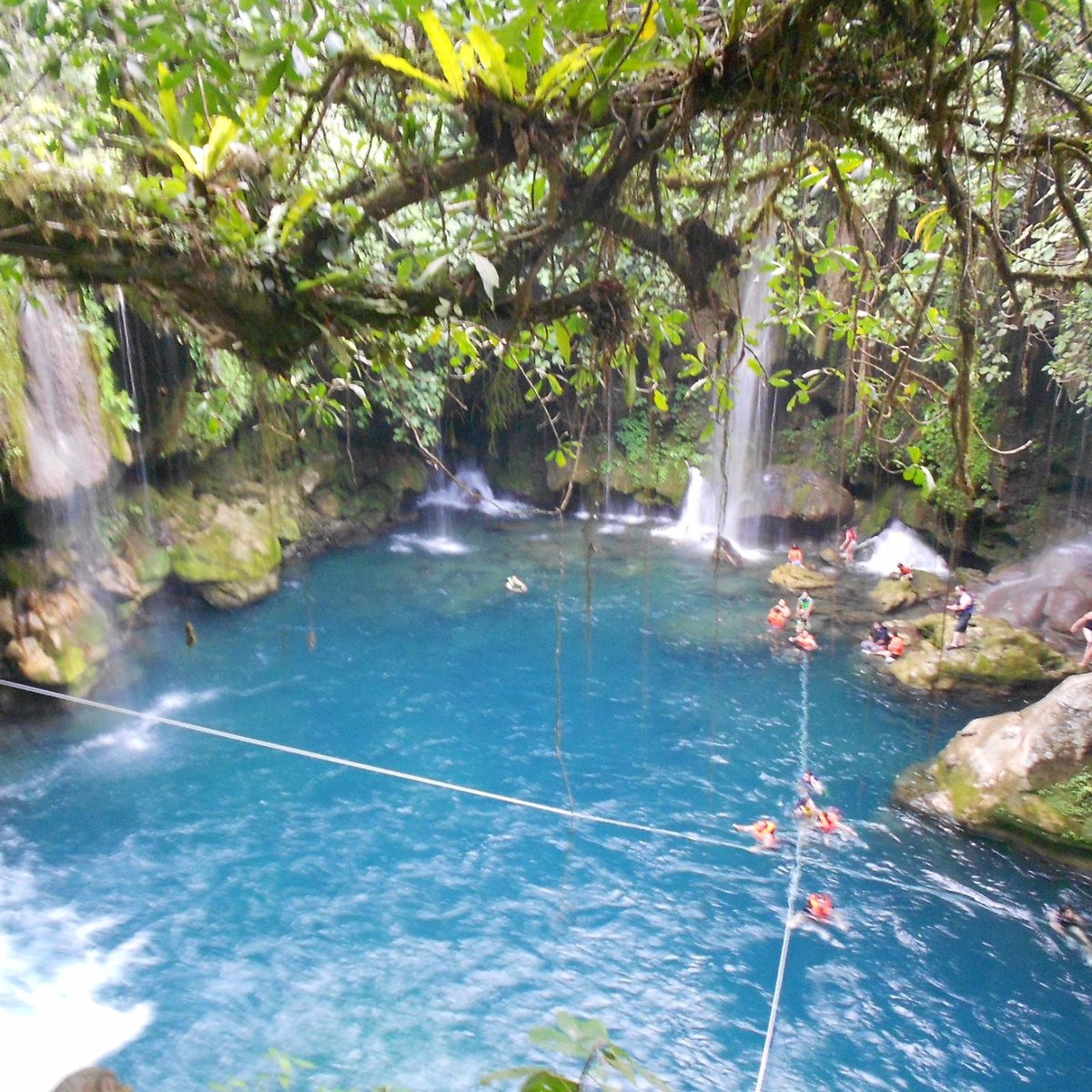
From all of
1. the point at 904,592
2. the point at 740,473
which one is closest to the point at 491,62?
the point at 904,592

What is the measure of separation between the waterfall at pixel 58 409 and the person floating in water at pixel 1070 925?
9623 mm

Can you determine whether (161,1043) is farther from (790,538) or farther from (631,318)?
(790,538)

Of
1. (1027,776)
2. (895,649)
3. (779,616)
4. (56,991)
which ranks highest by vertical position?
(779,616)

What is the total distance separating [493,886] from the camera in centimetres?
636

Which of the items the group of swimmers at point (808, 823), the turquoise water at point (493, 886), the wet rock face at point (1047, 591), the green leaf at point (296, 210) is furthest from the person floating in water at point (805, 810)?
the green leaf at point (296, 210)

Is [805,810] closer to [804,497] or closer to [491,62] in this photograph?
[491,62]

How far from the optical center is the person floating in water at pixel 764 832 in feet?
22.4

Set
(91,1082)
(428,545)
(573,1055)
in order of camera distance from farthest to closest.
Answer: (428,545), (91,1082), (573,1055)

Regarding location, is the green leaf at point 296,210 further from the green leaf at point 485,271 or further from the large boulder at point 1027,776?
the large boulder at point 1027,776

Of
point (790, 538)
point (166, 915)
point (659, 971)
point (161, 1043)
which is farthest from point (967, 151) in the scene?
point (790, 538)

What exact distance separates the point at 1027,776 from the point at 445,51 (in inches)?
287

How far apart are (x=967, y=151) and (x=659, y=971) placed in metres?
5.35

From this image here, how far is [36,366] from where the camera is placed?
7711 mm

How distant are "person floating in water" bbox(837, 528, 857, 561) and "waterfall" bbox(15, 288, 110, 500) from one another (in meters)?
10.7
